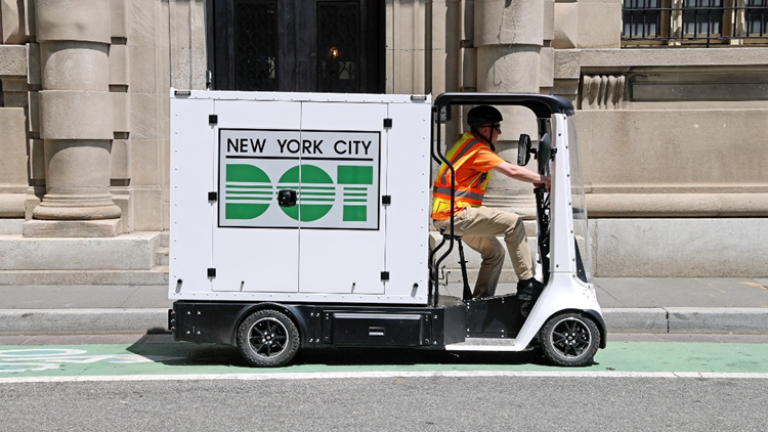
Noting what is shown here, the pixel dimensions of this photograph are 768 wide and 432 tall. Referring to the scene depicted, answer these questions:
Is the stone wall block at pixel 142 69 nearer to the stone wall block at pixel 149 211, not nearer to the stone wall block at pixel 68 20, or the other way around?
the stone wall block at pixel 68 20

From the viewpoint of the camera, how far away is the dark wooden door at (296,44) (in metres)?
10.9

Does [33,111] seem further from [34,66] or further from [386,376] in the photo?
[386,376]

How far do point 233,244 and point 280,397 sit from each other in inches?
48.9

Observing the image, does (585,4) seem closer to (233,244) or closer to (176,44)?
(176,44)

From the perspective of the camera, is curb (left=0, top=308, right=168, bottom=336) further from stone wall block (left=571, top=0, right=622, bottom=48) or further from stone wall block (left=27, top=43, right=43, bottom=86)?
stone wall block (left=571, top=0, right=622, bottom=48)

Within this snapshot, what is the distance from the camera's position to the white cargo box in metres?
6.59

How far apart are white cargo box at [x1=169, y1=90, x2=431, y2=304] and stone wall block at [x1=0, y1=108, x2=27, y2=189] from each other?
14.2 ft

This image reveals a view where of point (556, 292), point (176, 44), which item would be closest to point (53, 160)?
point (176, 44)

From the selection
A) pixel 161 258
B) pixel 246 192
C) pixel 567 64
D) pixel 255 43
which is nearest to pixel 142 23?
pixel 255 43

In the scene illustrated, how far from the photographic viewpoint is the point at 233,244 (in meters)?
6.70

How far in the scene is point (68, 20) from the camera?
31.7 ft

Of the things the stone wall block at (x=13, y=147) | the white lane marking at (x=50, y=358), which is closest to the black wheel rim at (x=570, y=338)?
the white lane marking at (x=50, y=358)

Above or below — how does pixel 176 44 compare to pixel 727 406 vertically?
above

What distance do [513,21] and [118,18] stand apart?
422cm
